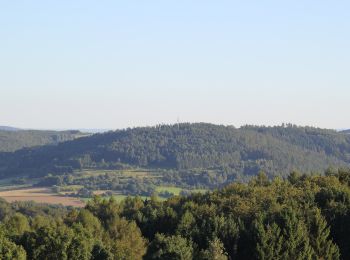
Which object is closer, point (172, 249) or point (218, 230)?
point (172, 249)

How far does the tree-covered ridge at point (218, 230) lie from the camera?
217ft

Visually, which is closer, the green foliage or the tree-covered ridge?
the green foliage

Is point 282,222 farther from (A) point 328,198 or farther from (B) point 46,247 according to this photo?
(B) point 46,247

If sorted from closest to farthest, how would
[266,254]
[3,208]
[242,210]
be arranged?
1. [266,254]
2. [242,210]
3. [3,208]

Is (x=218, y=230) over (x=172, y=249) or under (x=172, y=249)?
over

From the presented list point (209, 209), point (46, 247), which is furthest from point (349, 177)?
point (46, 247)

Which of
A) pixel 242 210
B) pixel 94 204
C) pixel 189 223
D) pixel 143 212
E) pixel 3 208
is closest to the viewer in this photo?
pixel 189 223

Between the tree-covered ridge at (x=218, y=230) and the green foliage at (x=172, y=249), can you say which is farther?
the tree-covered ridge at (x=218, y=230)

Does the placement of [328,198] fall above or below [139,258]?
above

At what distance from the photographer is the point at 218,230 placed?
7369cm

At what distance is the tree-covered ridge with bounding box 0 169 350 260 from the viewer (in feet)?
217

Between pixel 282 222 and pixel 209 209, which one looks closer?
pixel 282 222

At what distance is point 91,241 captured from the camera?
2662 inches

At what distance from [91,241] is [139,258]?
5381mm
